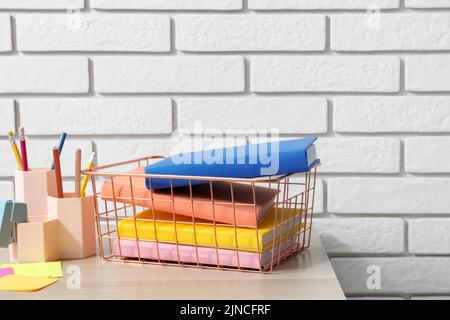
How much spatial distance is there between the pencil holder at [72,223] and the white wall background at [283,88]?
0.32 m

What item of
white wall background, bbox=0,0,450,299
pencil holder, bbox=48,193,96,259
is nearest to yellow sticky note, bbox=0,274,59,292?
pencil holder, bbox=48,193,96,259

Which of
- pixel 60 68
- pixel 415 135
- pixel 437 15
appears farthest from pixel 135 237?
pixel 437 15

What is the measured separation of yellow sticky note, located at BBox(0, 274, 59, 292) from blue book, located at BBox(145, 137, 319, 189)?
0.22 meters

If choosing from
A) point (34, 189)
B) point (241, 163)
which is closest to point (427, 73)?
point (241, 163)

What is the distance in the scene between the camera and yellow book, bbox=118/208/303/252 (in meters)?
1.00

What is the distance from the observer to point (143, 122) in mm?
1410

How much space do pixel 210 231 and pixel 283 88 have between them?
48cm

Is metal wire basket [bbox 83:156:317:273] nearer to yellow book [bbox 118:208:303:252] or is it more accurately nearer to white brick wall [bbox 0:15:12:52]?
yellow book [bbox 118:208:303:252]

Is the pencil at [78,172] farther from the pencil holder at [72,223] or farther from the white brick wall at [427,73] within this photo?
the white brick wall at [427,73]

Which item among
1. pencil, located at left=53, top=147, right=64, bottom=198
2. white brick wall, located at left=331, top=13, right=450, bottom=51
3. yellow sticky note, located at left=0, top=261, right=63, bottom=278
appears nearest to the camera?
yellow sticky note, located at left=0, top=261, right=63, bottom=278

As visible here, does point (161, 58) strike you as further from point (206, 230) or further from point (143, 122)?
point (206, 230)

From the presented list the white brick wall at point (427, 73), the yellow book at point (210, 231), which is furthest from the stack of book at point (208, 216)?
the white brick wall at point (427, 73)
